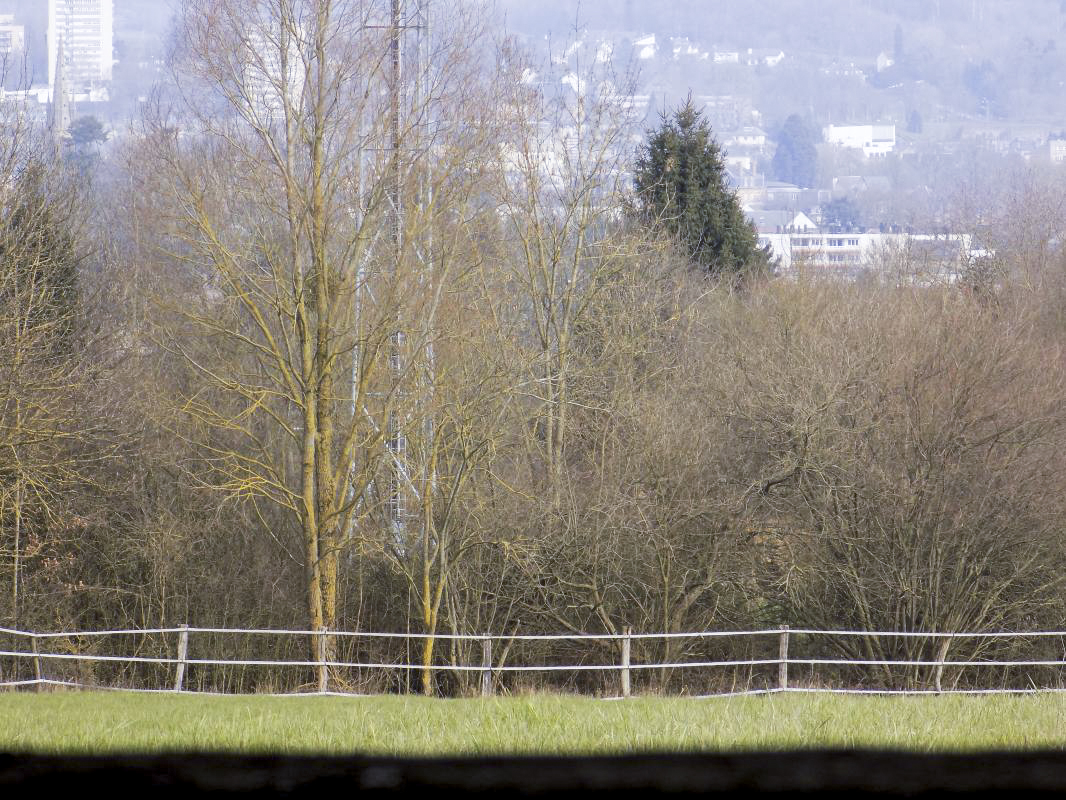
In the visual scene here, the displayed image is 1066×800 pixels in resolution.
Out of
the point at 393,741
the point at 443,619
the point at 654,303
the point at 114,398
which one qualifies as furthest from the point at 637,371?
the point at 393,741

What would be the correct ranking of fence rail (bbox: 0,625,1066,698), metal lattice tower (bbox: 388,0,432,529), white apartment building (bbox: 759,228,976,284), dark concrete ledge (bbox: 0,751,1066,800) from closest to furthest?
dark concrete ledge (bbox: 0,751,1066,800)
fence rail (bbox: 0,625,1066,698)
metal lattice tower (bbox: 388,0,432,529)
white apartment building (bbox: 759,228,976,284)

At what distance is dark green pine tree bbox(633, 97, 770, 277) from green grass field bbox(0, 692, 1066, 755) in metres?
26.3

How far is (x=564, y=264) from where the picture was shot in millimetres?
26297

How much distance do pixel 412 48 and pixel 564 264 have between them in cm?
775

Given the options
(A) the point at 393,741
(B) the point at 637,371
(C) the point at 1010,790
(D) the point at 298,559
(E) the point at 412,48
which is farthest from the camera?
(B) the point at 637,371

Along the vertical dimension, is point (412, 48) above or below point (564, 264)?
above

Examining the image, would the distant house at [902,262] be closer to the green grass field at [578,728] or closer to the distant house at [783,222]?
the green grass field at [578,728]

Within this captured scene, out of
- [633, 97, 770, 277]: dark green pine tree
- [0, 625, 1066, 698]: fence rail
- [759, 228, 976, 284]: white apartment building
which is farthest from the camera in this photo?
[759, 228, 976, 284]: white apartment building

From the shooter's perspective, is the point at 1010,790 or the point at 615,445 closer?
the point at 1010,790

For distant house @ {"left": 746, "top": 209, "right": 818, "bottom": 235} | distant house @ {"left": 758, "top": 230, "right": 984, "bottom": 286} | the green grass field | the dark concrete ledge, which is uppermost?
distant house @ {"left": 746, "top": 209, "right": 818, "bottom": 235}

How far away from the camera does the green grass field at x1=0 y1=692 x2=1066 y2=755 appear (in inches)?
212

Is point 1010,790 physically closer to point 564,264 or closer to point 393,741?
point 393,741

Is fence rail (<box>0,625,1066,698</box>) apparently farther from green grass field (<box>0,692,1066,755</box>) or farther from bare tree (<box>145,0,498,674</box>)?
green grass field (<box>0,692,1066,755</box>)

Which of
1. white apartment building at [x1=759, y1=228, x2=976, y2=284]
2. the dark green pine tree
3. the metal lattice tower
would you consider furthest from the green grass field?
the dark green pine tree
